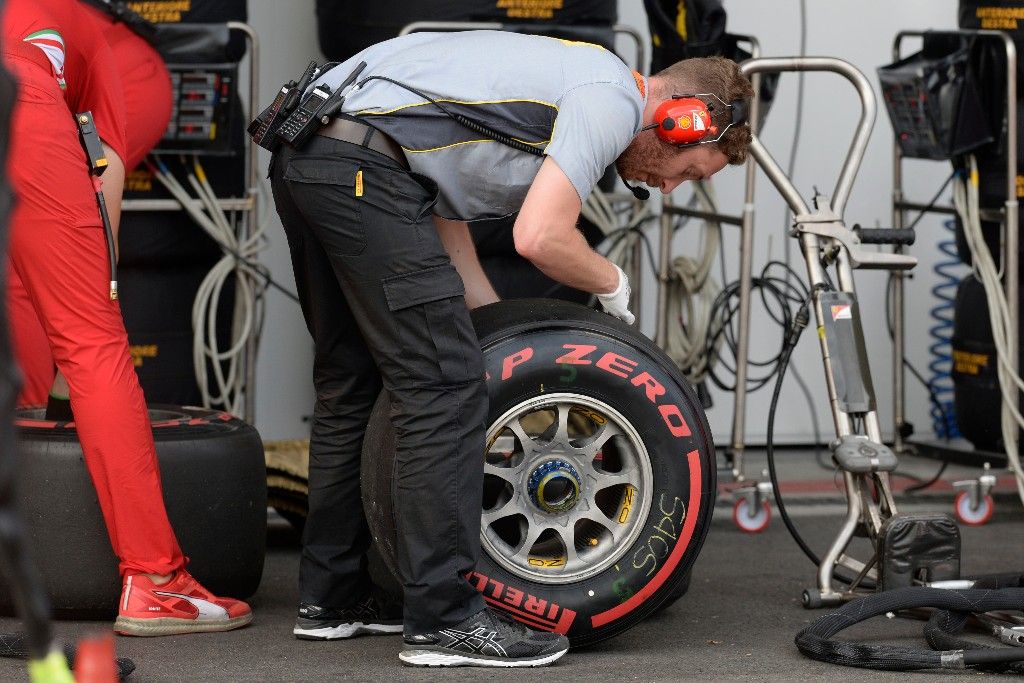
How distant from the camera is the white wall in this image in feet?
19.5

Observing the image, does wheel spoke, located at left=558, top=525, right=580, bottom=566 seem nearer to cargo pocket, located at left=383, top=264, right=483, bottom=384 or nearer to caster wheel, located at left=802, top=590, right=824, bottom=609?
cargo pocket, located at left=383, top=264, right=483, bottom=384

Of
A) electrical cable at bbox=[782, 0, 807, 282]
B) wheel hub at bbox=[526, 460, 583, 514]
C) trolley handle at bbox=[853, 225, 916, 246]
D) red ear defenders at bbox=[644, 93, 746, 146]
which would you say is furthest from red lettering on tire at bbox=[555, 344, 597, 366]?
electrical cable at bbox=[782, 0, 807, 282]

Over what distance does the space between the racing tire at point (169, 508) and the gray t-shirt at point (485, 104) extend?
3.10 ft

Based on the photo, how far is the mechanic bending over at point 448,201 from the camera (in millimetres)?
2932

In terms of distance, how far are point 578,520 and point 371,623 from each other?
1.81ft

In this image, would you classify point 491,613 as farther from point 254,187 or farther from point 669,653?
point 254,187

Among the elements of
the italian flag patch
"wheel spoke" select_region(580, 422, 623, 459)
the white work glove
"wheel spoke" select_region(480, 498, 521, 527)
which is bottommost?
"wheel spoke" select_region(480, 498, 521, 527)

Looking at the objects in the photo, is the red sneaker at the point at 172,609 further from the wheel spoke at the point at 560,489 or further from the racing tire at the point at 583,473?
the wheel spoke at the point at 560,489

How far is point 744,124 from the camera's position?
10.4 feet

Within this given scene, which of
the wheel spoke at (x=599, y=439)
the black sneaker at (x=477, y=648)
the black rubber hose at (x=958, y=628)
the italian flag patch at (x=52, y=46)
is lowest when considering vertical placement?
the black rubber hose at (x=958, y=628)

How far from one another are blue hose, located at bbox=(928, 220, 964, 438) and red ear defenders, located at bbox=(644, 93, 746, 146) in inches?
126

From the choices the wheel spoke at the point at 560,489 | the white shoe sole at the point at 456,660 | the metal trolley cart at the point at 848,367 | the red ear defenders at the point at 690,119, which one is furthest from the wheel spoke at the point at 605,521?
the red ear defenders at the point at 690,119

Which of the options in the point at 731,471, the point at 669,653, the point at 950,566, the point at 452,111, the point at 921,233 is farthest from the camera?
the point at 921,233

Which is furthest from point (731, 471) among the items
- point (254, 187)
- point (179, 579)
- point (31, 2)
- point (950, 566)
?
point (31, 2)
